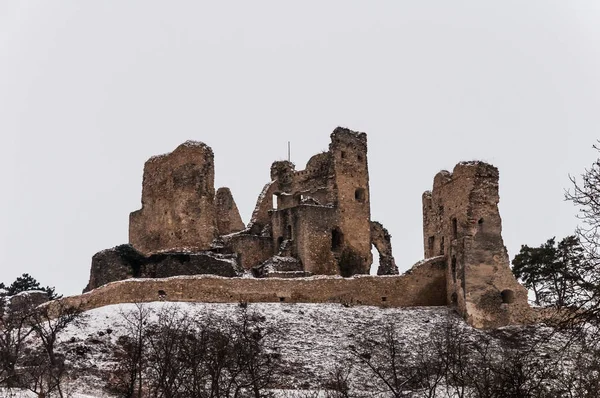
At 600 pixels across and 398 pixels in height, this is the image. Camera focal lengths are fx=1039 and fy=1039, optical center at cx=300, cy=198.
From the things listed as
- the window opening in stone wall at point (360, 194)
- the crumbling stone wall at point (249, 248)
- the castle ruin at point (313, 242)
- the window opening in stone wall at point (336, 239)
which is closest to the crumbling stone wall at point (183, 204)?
the castle ruin at point (313, 242)

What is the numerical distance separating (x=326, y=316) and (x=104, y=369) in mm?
10498

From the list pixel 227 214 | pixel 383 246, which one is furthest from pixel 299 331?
pixel 227 214

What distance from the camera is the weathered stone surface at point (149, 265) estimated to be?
158 feet

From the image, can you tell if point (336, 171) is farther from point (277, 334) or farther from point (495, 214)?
point (277, 334)

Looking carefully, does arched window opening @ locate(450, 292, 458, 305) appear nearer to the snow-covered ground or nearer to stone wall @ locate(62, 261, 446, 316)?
the snow-covered ground

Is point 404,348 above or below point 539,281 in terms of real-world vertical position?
below

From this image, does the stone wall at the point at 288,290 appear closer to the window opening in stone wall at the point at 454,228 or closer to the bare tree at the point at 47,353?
the bare tree at the point at 47,353

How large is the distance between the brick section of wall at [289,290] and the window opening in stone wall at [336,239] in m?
6.60

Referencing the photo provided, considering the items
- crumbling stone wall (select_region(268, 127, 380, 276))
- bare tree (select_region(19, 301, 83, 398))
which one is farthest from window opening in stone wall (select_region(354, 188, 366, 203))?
bare tree (select_region(19, 301, 83, 398))

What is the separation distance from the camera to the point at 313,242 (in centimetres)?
5159

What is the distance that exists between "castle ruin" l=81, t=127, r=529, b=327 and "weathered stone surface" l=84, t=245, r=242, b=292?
54 millimetres

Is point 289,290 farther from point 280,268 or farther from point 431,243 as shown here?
Answer: point 431,243

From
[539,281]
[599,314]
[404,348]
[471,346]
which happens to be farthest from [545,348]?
[599,314]

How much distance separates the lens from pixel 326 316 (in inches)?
1705
